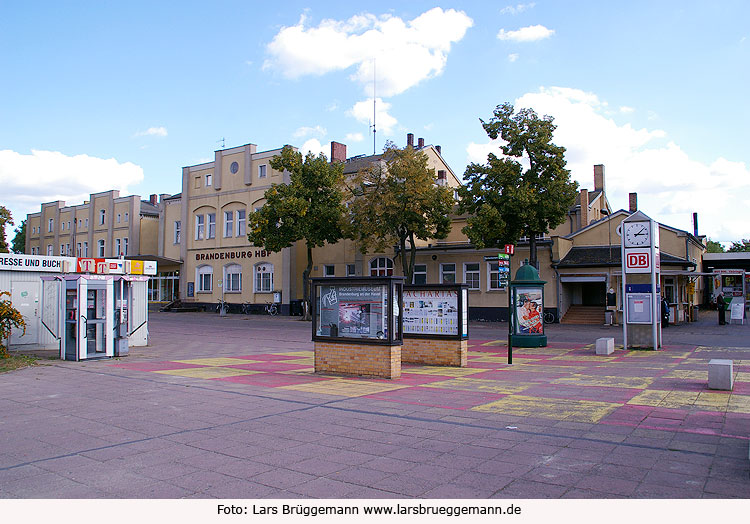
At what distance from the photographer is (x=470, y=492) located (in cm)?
514

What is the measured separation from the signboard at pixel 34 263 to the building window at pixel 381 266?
23804 mm

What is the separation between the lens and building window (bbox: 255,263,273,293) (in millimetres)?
45406

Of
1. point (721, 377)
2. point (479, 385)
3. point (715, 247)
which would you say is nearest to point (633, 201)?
point (721, 377)

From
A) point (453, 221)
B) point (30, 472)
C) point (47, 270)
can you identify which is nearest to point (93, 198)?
point (453, 221)

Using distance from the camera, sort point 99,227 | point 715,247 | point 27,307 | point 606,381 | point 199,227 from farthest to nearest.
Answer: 1. point 715,247
2. point 99,227
3. point 199,227
4. point 27,307
5. point 606,381

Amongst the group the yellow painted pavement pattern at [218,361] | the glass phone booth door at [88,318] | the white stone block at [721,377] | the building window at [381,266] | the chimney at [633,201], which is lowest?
the yellow painted pavement pattern at [218,361]

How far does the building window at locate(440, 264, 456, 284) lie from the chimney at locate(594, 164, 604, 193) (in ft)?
52.4

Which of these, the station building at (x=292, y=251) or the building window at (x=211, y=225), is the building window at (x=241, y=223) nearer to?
the station building at (x=292, y=251)

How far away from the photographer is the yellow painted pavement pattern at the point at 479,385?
36.1 feet

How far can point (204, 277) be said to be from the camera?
49.7m

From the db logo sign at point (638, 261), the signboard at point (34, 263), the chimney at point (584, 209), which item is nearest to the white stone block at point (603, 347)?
the db logo sign at point (638, 261)

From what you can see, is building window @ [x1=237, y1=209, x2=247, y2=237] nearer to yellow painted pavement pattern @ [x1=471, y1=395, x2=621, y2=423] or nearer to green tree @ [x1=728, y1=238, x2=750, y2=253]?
yellow painted pavement pattern @ [x1=471, y1=395, x2=621, y2=423]

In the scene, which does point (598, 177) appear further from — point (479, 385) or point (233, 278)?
point (479, 385)

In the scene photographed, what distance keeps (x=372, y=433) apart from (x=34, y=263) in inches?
636
